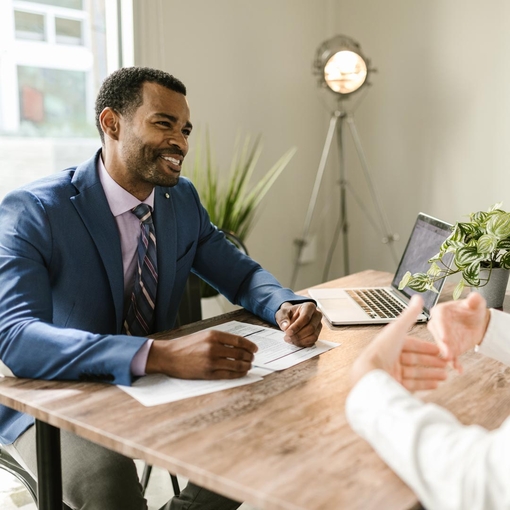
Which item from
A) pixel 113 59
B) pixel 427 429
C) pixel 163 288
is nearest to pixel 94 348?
pixel 163 288

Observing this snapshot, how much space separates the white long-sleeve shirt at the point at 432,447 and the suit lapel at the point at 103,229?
0.82m

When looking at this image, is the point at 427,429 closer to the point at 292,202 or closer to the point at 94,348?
the point at 94,348

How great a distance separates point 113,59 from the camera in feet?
9.59

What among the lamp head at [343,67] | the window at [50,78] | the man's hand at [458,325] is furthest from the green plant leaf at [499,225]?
the lamp head at [343,67]

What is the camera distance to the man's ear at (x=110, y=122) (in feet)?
5.68

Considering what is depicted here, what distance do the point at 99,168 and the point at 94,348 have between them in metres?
0.65

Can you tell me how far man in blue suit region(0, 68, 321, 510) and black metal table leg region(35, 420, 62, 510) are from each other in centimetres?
10

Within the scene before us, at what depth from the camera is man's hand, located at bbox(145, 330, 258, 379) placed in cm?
120

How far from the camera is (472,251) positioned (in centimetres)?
163

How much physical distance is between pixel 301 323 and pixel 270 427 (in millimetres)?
471

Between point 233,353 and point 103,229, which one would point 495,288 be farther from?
point 103,229

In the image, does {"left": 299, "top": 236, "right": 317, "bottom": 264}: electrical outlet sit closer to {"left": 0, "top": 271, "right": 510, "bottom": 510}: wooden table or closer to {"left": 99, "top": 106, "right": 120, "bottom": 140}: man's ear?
{"left": 99, "top": 106, "right": 120, "bottom": 140}: man's ear

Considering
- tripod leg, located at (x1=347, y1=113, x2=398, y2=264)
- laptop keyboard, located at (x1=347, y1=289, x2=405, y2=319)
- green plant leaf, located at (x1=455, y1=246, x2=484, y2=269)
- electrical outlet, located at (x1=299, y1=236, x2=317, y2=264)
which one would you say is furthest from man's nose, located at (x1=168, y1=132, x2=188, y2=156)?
electrical outlet, located at (x1=299, y1=236, x2=317, y2=264)

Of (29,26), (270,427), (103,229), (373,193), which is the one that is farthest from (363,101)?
(270,427)
